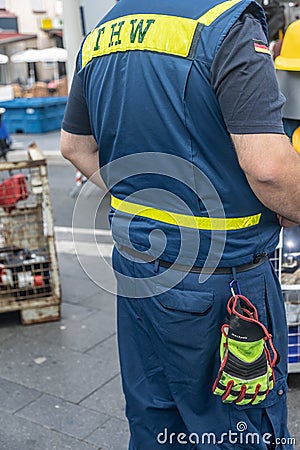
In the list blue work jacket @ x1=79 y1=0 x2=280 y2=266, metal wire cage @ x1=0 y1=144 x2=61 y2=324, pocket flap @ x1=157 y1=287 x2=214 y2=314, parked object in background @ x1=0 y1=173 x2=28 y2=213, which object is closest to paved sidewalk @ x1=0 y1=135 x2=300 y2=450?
metal wire cage @ x1=0 y1=144 x2=61 y2=324

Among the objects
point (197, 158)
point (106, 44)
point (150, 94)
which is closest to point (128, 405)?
point (197, 158)

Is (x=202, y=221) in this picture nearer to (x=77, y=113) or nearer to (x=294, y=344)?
(x=77, y=113)

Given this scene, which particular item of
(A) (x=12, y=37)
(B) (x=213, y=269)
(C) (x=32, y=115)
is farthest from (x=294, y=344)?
(A) (x=12, y=37)

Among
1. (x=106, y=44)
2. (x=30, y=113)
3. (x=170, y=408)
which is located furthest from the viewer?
(x=30, y=113)

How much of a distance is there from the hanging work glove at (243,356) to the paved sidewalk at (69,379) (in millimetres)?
1305

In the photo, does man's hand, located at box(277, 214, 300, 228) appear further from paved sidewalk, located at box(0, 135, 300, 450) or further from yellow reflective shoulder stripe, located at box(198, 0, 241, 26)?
paved sidewalk, located at box(0, 135, 300, 450)

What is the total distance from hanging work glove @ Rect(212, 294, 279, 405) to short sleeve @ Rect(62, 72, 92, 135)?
2.84 feet

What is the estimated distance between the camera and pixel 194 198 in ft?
6.46

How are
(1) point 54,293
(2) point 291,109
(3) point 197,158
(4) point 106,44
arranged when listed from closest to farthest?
(3) point 197,158, (4) point 106,44, (2) point 291,109, (1) point 54,293

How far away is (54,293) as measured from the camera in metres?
4.40

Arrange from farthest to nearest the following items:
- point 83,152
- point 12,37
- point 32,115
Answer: point 12,37 < point 32,115 < point 83,152

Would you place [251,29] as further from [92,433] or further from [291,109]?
[92,433]

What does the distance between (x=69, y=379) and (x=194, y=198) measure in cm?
212

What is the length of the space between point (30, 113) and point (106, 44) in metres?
15.1
